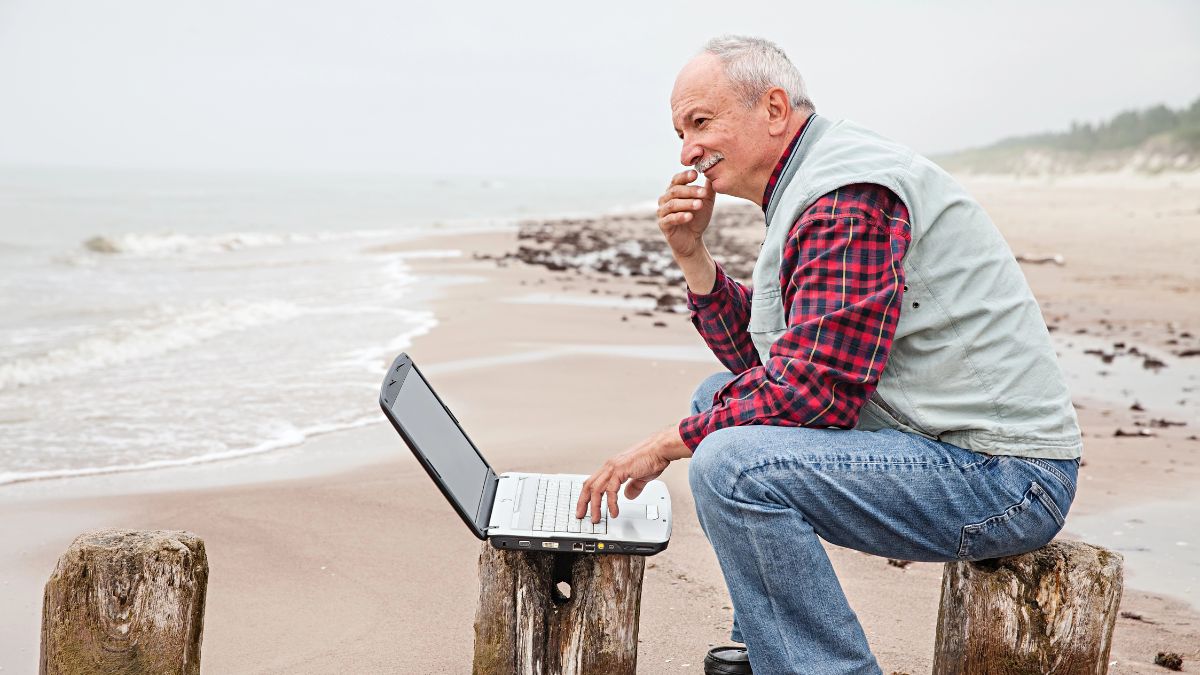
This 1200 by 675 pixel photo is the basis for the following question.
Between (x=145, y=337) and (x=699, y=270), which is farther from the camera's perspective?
(x=145, y=337)

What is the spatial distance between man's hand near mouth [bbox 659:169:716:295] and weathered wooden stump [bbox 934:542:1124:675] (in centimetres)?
110

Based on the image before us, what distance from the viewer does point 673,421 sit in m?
7.09

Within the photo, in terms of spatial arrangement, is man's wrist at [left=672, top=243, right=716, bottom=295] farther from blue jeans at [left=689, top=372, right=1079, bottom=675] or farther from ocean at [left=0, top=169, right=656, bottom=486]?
ocean at [left=0, top=169, right=656, bottom=486]

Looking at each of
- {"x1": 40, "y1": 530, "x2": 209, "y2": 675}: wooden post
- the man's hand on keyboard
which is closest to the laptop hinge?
the man's hand on keyboard

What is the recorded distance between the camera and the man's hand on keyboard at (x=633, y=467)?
271cm

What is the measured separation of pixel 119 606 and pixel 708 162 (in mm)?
1822

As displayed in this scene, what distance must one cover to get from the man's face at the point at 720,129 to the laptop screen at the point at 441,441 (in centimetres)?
101

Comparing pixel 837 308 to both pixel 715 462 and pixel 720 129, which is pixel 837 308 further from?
pixel 720 129

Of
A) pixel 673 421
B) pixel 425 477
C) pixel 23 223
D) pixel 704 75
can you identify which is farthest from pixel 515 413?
pixel 23 223

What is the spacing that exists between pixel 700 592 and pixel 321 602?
4.77 ft

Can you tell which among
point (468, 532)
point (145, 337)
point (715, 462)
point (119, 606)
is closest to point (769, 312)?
point (715, 462)

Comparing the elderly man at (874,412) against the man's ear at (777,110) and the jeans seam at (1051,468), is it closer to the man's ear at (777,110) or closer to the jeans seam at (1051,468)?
the jeans seam at (1051,468)

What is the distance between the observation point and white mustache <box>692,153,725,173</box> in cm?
286

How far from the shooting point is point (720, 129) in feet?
9.24
